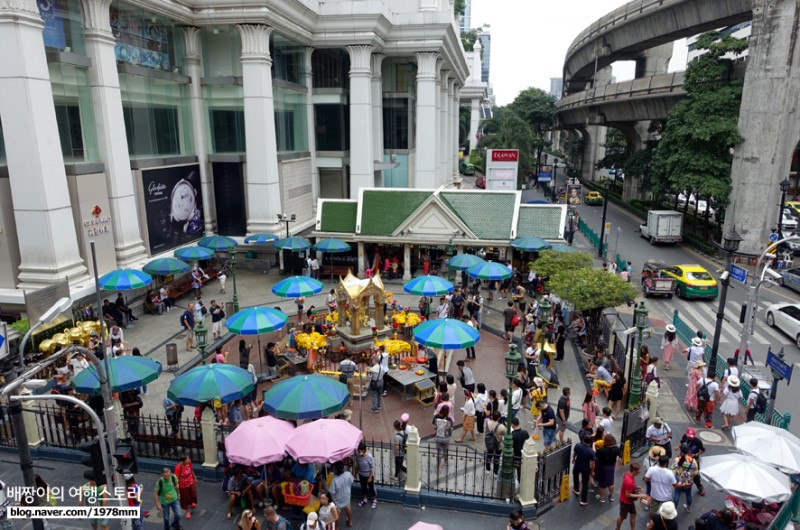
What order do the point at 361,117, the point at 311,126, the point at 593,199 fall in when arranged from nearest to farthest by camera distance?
1. the point at 361,117
2. the point at 311,126
3. the point at 593,199

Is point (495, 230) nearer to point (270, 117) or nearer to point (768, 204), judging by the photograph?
point (270, 117)

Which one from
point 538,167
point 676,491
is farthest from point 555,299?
point 538,167

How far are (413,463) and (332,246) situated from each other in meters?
17.7

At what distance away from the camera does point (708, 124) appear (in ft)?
122

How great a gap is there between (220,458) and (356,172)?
93.8ft

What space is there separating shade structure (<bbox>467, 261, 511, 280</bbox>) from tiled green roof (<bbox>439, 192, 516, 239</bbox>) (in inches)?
199

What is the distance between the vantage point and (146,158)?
95.1 feet

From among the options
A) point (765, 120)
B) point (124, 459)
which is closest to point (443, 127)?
point (765, 120)

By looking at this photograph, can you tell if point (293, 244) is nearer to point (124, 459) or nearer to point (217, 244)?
point (217, 244)

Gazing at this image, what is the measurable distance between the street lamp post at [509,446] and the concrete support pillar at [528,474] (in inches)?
9.3

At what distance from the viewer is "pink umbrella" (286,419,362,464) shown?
36.4ft

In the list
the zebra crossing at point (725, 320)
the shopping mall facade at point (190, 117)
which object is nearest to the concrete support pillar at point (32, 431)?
the shopping mall facade at point (190, 117)

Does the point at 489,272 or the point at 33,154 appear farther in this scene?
the point at 489,272

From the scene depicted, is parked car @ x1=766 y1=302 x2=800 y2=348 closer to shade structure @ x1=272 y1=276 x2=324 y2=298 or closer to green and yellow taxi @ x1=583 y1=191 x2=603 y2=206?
shade structure @ x1=272 y1=276 x2=324 y2=298
